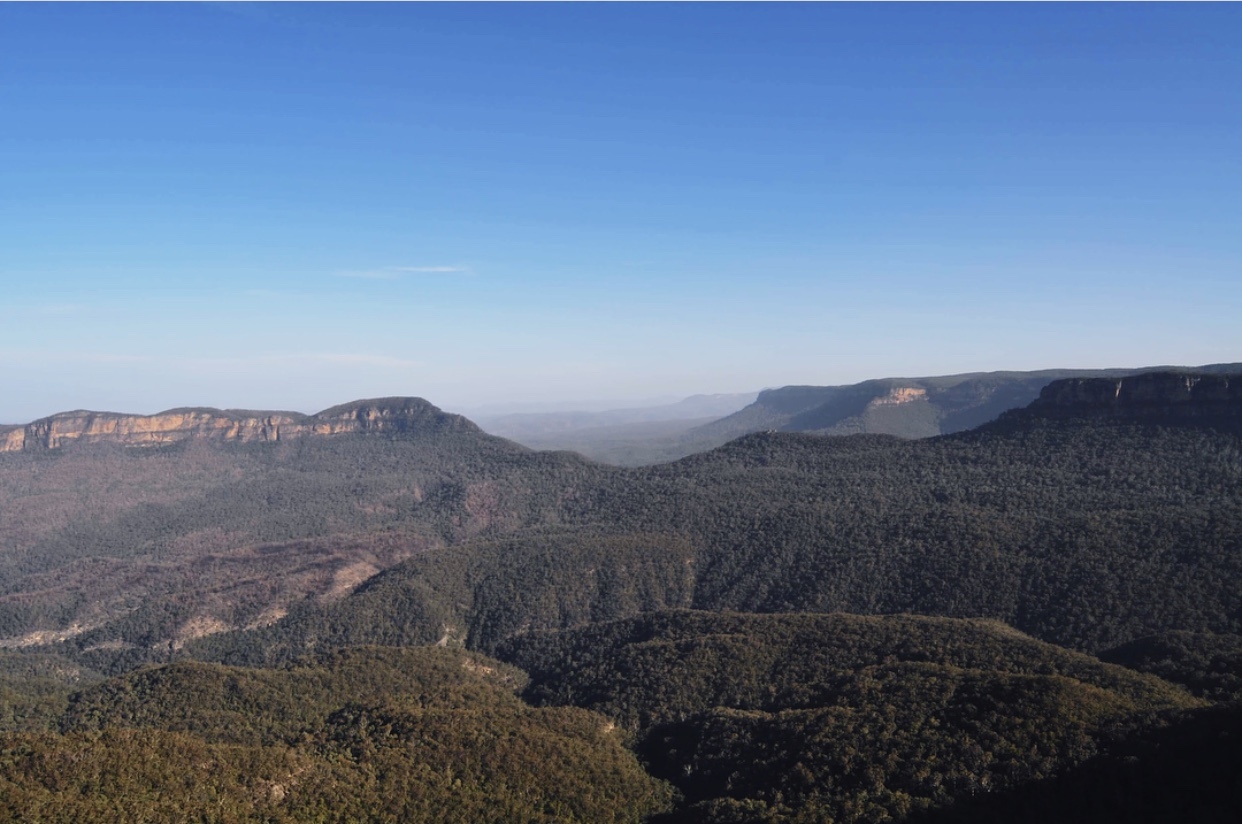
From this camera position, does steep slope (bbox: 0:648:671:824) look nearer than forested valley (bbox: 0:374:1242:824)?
Yes

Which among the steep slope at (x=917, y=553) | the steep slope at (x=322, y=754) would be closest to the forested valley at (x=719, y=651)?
the steep slope at (x=322, y=754)

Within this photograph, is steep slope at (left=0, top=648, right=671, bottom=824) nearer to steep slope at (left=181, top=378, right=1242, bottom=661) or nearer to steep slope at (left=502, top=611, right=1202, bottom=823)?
steep slope at (left=502, top=611, right=1202, bottom=823)

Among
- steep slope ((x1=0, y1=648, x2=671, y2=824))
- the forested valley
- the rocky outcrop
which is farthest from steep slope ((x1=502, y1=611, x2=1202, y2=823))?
the rocky outcrop

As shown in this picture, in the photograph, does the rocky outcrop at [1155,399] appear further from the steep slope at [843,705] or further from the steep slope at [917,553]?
the steep slope at [843,705]

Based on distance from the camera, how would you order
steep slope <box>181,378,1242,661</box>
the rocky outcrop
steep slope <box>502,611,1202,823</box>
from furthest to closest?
1. the rocky outcrop
2. steep slope <box>181,378,1242,661</box>
3. steep slope <box>502,611,1202,823</box>

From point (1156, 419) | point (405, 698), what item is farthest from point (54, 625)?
point (1156, 419)

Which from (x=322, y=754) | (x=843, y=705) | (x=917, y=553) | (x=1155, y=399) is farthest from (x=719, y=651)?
(x=1155, y=399)

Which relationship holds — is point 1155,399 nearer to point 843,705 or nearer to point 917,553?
point 917,553
